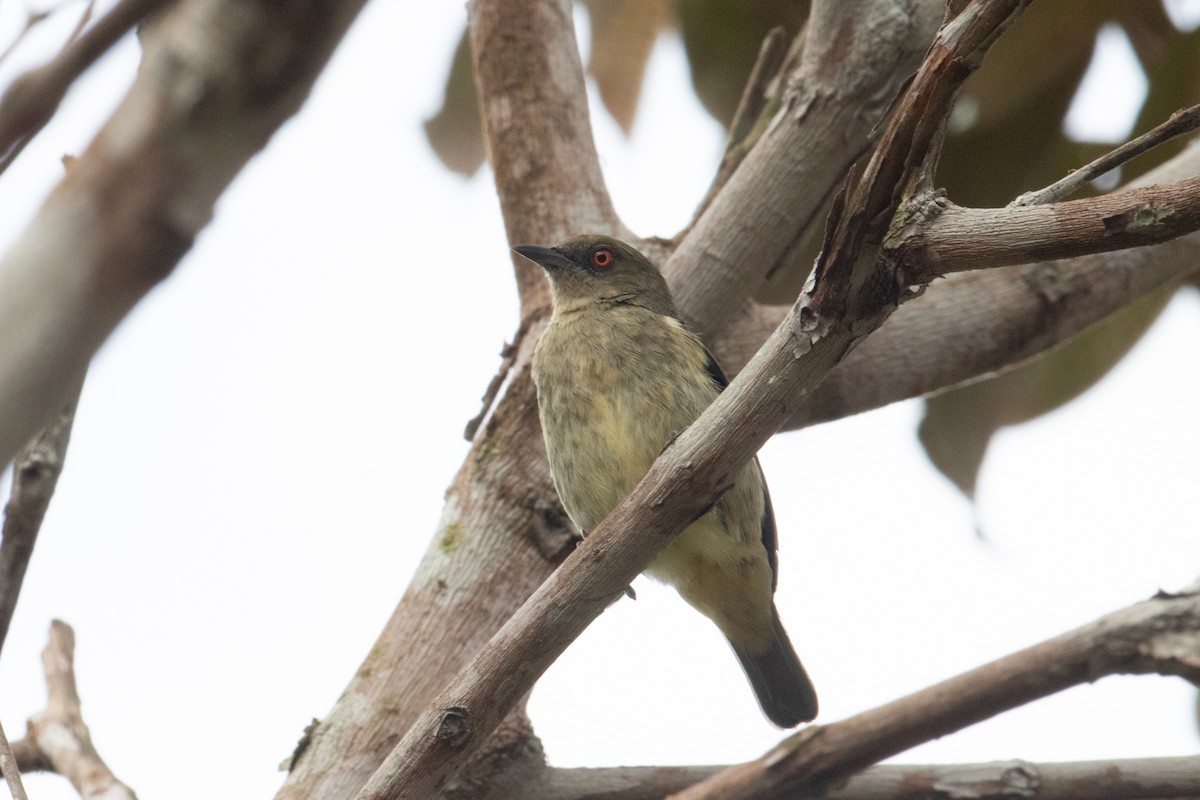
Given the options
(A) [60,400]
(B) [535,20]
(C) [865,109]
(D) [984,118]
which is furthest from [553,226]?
(A) [60,400]

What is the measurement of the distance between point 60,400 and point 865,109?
3966 mm

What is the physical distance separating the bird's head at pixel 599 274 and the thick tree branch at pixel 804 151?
10 cm

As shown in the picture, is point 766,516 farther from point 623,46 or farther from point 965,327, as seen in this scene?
point 623,46

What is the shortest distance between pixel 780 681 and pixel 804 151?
2.04 m

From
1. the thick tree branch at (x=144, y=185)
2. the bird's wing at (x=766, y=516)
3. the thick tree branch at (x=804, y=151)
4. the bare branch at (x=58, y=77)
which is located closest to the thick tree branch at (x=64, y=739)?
the bird's wing at (x=766, y=516)

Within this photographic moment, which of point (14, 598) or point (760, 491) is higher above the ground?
point (760, 491)

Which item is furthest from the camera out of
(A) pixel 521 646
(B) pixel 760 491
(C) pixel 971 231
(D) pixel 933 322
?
(D) pixel 933 322

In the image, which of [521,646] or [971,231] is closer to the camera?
[971,231]

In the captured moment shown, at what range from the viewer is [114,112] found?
1082 mm

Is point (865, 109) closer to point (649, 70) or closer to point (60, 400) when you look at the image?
point (649, 70)

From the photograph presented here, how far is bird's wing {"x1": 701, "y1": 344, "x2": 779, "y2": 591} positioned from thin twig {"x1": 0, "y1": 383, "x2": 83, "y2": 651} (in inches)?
86.9

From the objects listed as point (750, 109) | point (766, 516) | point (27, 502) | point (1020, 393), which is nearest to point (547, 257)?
point (750, 109)

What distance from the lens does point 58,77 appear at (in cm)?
99

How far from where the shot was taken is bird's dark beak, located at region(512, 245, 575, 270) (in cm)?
504
